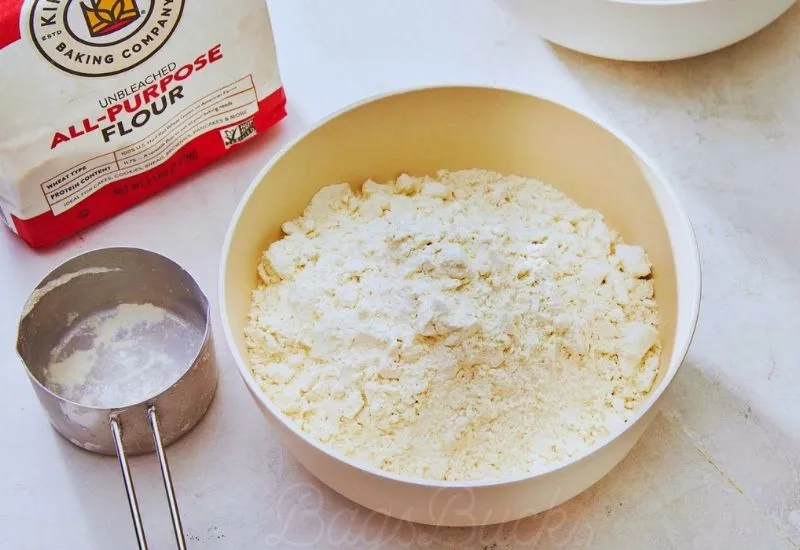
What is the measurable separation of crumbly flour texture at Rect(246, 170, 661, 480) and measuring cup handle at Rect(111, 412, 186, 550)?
0.09m

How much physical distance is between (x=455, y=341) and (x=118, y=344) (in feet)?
1.06

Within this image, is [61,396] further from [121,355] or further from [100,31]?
[100,31]

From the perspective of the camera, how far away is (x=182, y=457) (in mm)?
813

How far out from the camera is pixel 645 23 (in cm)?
94

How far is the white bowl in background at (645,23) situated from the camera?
929 millimetres

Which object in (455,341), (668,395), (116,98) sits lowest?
Result: (668,395)

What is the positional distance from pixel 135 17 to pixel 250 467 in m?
0.40

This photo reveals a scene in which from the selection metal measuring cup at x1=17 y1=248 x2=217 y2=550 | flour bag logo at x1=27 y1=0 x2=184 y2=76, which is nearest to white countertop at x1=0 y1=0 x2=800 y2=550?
metal measuring cup at x1=17 y1=248 x2=217 y2=550

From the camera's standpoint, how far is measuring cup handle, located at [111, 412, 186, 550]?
70 cm

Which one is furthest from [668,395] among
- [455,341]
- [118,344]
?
[118,344]

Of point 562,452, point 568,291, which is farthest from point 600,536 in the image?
point 568,291

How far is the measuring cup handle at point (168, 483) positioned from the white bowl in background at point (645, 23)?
0.56 m

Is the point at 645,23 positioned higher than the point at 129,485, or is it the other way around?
the point at 645,23

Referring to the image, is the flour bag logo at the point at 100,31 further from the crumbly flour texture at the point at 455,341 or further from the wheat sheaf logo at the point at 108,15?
the crumbly flour texture at the point at 455,341
